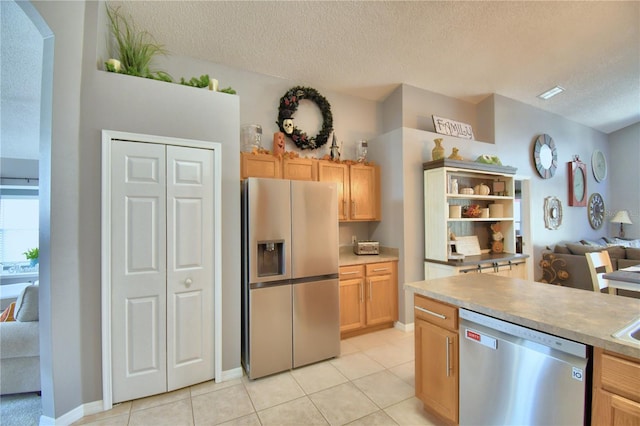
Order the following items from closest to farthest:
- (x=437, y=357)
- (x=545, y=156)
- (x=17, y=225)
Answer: (x=437, y=357), (x=545, y=156), (x=17, y=225)

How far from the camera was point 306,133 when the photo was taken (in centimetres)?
395

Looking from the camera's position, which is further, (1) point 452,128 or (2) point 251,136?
(1) point 452,128

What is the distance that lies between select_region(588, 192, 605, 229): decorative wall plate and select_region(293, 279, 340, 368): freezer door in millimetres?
7125

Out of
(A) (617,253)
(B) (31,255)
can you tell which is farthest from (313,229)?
(B) (31,255)

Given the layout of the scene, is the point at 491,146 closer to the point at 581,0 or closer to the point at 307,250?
the point at 581,0

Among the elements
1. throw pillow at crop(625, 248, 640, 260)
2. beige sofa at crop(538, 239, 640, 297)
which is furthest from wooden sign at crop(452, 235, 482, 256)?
throw pillow at crop(625, 248, 640, 260)

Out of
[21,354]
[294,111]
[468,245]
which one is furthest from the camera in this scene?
[468,245]

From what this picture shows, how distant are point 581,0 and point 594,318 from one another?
3633 mm

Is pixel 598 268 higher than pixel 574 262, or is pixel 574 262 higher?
pixel 598 268

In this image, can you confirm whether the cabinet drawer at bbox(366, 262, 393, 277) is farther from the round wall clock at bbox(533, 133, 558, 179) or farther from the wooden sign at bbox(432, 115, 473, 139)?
the round wall clock at bbox(533, 133, 558, 179)

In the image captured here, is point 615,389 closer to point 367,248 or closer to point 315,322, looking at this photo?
point 315,322

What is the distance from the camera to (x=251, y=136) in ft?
10.8

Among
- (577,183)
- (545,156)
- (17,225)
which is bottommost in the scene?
(17,225)

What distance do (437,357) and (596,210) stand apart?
25.0ft
